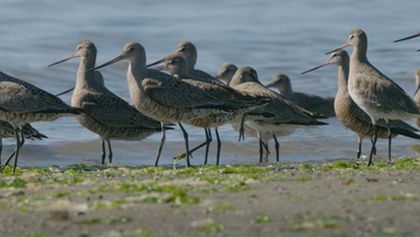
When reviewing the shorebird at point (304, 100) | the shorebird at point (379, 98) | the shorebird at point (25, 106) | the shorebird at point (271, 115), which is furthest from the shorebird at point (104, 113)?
the shorebird at point (379, 98)

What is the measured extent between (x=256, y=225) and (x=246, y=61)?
17088 millimetres

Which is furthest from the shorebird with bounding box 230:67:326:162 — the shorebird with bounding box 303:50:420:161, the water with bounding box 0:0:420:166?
the water with bounding box 0:0:420:166

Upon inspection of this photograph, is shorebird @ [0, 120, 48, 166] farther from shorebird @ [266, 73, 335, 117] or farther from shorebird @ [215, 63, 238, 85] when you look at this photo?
shorebird @ [266, 73, 335, 117]

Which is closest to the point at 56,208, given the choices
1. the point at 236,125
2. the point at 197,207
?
the point at 197,207

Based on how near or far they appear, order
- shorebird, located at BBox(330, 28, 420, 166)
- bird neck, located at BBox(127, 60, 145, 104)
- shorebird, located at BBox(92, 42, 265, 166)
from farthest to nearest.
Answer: bird neck, located at BBox(127, 60, 145, 104), shorebird, located at BBox(92, 42, 265, 166), shorebird, located at BBox(330, 28, 420, 166)

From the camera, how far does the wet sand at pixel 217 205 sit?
768 centimetres

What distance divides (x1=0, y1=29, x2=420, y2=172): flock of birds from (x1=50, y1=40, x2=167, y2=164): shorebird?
1 centimetres

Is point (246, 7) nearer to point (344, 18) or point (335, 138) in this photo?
point (344, 18)

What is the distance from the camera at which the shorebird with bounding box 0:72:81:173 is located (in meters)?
13.1

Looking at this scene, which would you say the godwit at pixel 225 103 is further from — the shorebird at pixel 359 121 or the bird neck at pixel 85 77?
the bird neck at pixel 85 77

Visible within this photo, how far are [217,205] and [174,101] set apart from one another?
522 cm

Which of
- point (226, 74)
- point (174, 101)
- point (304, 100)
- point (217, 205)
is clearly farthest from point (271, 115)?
point (217, 205)

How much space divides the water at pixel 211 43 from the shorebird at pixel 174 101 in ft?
6.61

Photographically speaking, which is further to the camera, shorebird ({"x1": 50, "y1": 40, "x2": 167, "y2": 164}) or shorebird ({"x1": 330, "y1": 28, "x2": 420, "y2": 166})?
shorebird ({"x1": 50, "y1": 40, "x2": 167, "y2": 164})
